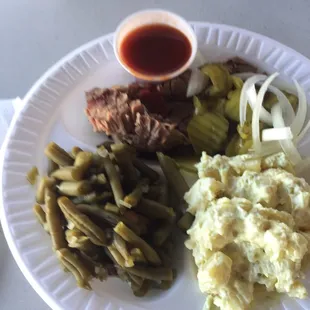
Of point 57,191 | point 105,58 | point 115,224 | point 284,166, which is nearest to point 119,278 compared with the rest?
point 115,224

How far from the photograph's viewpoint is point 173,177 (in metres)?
1.74

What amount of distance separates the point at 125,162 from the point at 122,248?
0.95 ft

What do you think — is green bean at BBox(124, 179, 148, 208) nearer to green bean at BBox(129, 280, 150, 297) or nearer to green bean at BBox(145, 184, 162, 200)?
green bean at BBox(145, 184, 162, 200)

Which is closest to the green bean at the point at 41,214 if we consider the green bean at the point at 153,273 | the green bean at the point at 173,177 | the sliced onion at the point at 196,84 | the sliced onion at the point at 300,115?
the green bean at the point at 153,273

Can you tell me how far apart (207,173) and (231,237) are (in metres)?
0.25

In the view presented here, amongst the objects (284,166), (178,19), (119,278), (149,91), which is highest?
(178,19)

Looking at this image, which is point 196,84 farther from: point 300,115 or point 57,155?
point 57,155

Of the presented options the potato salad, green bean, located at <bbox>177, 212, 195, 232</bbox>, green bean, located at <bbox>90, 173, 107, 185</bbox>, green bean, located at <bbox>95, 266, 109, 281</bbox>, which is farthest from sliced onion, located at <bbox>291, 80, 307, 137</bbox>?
green bean, located at <bbox>95, 266, 109, 281</bbox>

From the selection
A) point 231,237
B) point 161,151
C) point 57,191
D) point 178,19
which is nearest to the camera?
point 231,237

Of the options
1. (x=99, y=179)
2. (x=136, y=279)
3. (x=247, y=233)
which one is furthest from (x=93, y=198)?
(x=247, y=233)

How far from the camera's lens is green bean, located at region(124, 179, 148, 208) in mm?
1575

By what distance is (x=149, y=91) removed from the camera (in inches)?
75.5

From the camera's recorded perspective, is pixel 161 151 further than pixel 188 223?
Yes

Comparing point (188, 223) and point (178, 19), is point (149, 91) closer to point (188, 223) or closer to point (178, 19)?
point (178, 19)
